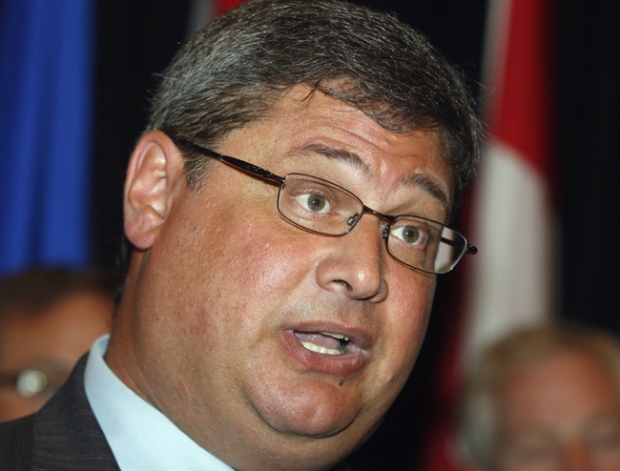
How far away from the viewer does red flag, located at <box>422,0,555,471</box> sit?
437cm

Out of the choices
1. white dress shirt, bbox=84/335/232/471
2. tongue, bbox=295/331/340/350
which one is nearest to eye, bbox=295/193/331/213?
tongue, bbox=295/331/340/350

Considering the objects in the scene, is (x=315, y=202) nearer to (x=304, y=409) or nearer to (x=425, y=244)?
(x=425, y=244)

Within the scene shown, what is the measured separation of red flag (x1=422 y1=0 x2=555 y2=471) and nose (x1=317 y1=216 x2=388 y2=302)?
252 centimetres

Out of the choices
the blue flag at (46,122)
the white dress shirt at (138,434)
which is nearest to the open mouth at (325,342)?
the white dress shirt at (138,434)

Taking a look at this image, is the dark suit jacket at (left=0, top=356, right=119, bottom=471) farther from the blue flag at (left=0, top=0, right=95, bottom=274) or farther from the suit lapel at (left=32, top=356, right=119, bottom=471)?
the blue flag at (left=0, top=0, right=95, bottom=274)

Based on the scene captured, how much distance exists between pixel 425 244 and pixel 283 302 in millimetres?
444

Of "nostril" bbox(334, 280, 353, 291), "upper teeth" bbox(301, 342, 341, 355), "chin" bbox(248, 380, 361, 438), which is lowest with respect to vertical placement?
"chin" bbox(248, 380, 361, 438)

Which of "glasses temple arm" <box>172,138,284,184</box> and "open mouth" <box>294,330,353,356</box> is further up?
"glasses temple arm" <box>172,138,284,184</box>

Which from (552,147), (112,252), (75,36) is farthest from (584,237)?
(75,36)

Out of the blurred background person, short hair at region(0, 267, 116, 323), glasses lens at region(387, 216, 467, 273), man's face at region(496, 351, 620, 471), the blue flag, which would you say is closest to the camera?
glasses lens at region(387, 216, 467, 273)

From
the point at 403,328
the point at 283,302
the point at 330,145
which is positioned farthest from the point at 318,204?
the point at 403,328

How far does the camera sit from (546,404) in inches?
150

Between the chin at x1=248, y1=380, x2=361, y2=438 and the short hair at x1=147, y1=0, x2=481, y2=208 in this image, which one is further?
the short hair at x1=147, y1=0, x2=481, y2=208

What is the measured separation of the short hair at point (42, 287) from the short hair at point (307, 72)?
1.38m
